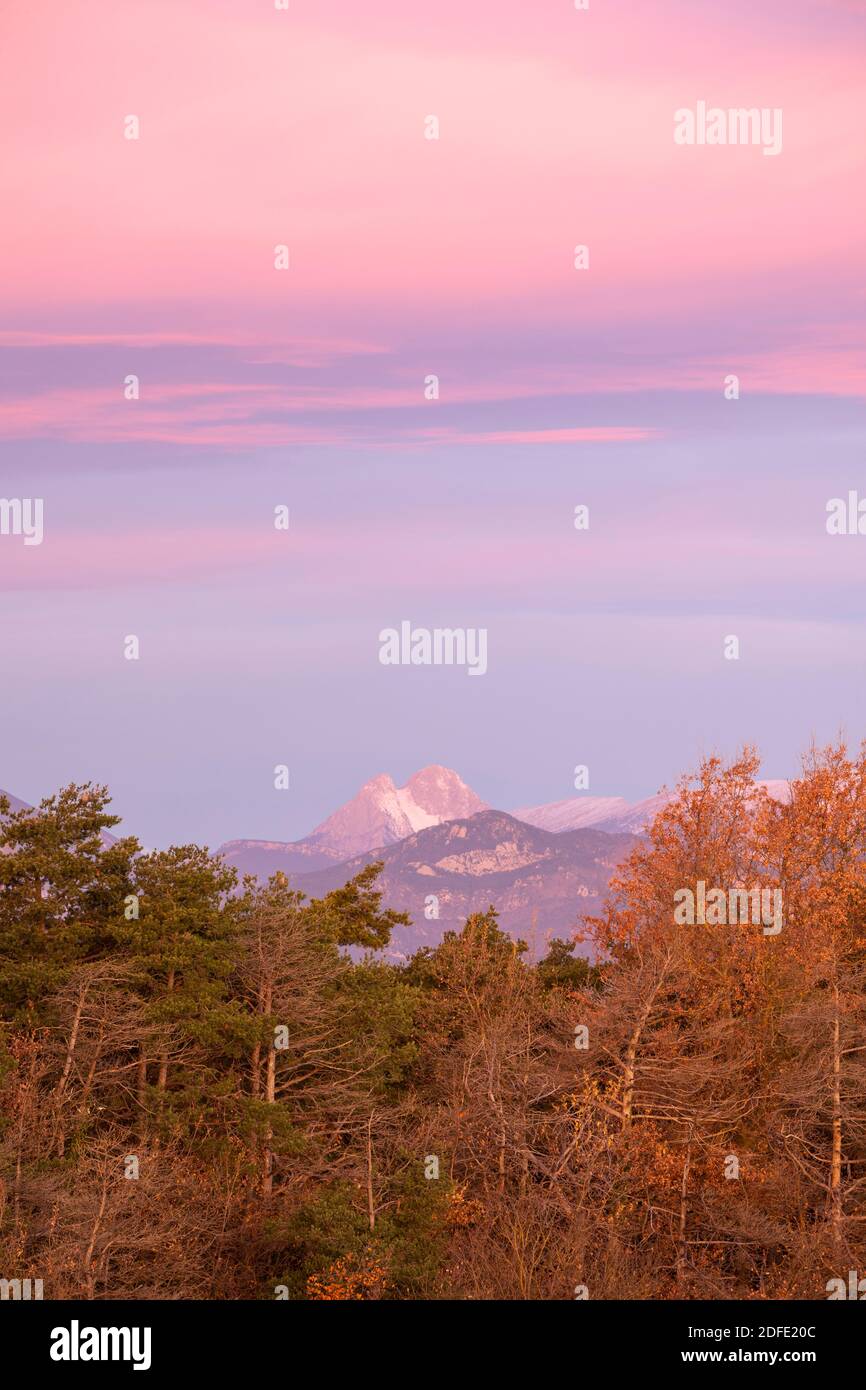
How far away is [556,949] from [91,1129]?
27.0m

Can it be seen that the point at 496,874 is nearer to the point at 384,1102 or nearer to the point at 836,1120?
the point at 384,1102

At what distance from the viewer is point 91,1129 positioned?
34.4 metres

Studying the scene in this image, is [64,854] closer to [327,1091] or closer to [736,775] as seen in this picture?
[327,1091]

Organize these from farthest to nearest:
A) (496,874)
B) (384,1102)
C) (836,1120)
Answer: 1. (496,874)
2. (384,1102)
3. (836,1120)

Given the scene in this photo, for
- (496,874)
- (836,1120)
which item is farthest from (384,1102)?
(496,874)

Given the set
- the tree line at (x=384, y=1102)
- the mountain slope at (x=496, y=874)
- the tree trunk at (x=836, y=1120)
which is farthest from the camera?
the mountain slope at (x=496, y=874)

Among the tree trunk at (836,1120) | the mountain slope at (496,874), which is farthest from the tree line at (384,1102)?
the mountain slope at (496,874)

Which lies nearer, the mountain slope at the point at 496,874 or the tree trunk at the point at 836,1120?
the tree trunk at the point at 836,1120

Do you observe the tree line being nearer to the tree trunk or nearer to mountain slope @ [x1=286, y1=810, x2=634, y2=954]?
the tree trunk

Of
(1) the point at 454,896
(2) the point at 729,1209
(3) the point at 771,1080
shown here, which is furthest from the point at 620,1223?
(1) the point at 454,896

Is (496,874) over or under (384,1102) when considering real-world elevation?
over

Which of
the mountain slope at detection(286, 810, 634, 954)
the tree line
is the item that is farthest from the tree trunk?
the mountain slope at detection(286, 810, 634, 954)

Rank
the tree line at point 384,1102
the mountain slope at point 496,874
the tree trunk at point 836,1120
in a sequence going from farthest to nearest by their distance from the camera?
the mountain slope at point 496,874 < the tree trunk at point 836,1120 < the tree line at point 384,1102

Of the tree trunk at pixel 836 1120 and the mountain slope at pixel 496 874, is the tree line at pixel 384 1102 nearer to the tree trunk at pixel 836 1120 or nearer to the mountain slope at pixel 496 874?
the tree trunk at pixel 836 1120
